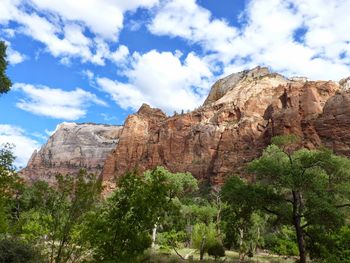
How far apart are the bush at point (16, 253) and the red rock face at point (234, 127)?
301 ft

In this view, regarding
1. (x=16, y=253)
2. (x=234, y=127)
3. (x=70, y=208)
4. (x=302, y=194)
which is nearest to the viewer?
(x=16, y=253)

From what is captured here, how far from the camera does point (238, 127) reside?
12675 cm

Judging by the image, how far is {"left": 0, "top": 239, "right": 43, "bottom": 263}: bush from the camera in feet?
51.8

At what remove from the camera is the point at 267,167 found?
73.8 ft

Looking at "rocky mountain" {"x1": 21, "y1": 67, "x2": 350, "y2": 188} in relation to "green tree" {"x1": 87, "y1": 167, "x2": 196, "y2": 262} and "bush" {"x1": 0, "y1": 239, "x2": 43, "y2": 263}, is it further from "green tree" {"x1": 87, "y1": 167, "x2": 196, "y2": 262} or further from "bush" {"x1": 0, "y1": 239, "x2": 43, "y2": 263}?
"bush" {"x1": 0, "y1": 239, "x2": 43, "y2": 263}

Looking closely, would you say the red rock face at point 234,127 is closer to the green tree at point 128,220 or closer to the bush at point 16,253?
the green tree at point 128,220

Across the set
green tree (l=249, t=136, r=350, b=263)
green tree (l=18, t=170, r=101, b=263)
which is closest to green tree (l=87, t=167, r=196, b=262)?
green tree (l=18, t=170, r=101, b=263)

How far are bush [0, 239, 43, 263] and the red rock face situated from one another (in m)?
91.8

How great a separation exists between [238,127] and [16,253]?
114m

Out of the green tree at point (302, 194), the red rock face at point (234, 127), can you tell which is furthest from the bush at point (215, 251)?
the red rock face at point (234, 127)

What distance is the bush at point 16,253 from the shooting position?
51.8 ft

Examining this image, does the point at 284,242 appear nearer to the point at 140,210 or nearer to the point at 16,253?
the point at 140,210

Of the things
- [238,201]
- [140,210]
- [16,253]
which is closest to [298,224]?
[238,201]

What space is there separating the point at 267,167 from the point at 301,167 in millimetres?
1877
